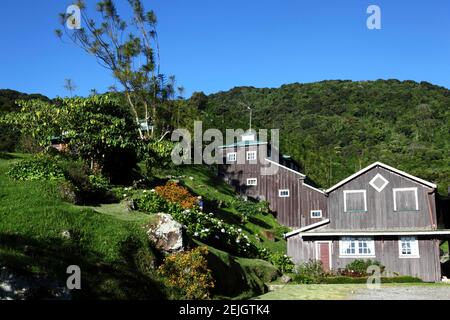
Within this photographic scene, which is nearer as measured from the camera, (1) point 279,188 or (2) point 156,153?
(2) point 156,153

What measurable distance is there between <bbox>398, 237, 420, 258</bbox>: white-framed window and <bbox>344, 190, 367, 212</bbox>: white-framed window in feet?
9.62

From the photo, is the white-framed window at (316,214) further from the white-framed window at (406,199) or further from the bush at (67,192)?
the bush at (67,192)

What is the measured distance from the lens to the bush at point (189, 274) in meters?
13.0

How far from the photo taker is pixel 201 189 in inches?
1489

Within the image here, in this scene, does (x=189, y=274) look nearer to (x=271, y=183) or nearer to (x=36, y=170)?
(x=36, y=170)

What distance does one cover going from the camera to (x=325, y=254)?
30500 mm

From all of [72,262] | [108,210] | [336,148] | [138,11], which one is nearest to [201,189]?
[138,11]

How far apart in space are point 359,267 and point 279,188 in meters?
15.6

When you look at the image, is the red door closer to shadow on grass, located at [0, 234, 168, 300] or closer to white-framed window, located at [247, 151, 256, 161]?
white-framed window, located at [247, 151, 256, 161]

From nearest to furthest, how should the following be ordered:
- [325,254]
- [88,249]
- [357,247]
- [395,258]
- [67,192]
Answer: [88,249], [67,192], [395,258], [357,247], [325,254]

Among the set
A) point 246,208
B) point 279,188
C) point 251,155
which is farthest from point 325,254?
point 251,155

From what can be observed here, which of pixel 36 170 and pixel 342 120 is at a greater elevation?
pixel 342 120

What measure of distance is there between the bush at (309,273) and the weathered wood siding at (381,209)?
3.34m
